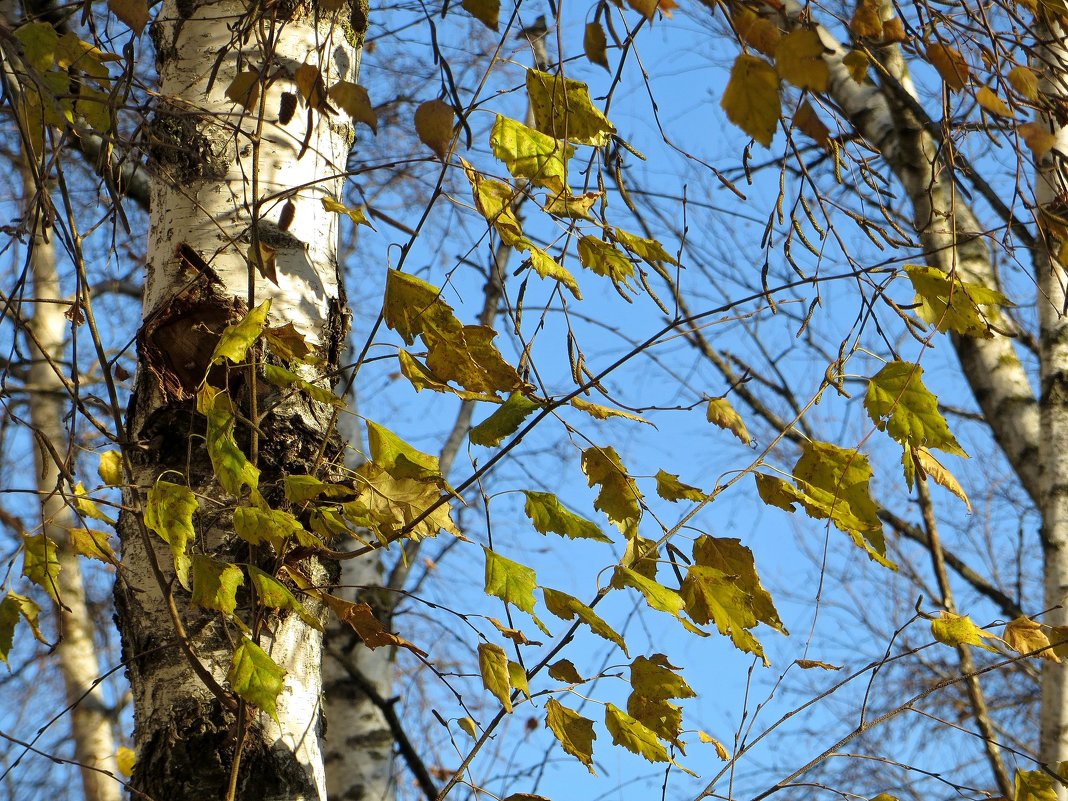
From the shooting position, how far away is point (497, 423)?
1.16 meters

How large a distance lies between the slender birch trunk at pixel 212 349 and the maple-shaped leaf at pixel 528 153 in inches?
8.7

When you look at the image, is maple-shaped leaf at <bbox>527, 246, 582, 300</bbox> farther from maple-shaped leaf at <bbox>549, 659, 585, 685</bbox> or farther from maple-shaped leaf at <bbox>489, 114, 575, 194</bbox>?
maple-shaped leaf at <bbox>549, 659, 585, 685</bbox>

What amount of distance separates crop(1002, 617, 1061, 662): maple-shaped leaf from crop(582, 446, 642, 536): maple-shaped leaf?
1.87ft

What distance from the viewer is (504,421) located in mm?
1161

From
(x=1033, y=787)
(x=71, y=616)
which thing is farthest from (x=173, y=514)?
(x=71, y=616)

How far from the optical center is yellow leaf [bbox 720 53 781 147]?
901 mm

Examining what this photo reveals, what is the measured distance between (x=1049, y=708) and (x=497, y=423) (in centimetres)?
184

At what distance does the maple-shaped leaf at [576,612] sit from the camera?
3.63 ft

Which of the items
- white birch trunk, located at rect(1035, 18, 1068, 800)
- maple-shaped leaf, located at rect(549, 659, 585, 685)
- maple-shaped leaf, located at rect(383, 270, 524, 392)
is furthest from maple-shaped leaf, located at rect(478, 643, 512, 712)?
white birch trunk, located at rect(1035, 18, 1068, 800)

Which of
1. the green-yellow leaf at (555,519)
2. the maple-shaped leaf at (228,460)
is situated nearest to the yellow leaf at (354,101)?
the maple-shaped leaf at (228,460)

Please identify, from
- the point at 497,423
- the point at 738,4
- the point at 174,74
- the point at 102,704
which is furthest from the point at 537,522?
the point at 102,704

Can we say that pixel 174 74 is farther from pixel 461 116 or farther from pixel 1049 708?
pixel 1049 708

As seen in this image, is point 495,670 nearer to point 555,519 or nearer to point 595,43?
point 555,519

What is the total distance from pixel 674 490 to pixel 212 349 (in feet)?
2.09
